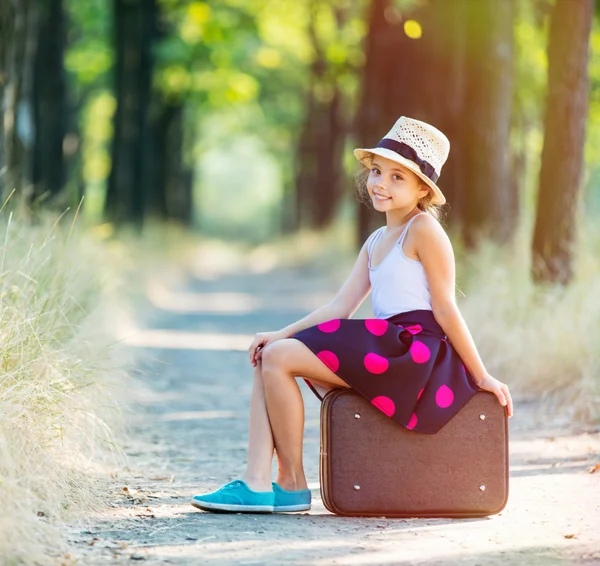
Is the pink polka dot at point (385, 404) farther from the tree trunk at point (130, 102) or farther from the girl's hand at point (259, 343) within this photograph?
the tree trunk at point (130, 102)

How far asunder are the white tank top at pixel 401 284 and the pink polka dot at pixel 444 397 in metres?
0.35

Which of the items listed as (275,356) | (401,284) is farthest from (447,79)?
(275,356)

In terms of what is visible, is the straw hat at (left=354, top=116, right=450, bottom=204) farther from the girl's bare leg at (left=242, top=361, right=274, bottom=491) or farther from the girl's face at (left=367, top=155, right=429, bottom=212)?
the girl's bare leg at (left=242, top=361, right=274, bottom=491)

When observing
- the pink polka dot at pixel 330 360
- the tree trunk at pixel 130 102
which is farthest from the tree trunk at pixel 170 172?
the pink polka dot at pixel 330 360

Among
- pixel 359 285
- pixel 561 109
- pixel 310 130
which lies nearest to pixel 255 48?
pixel 310 130

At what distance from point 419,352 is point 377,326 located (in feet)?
0.63

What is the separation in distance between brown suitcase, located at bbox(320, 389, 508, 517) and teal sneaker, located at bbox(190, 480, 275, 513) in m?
0.23

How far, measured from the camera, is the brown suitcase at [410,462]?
4.70 meters

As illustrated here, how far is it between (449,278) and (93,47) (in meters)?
21.7

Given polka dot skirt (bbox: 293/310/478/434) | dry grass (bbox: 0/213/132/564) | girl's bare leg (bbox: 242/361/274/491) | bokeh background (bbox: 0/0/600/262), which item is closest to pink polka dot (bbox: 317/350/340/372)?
polka dot skirt (bbox: 293/310/478/434)

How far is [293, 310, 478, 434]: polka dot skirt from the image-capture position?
15.3ft

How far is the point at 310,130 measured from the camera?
31.5 m

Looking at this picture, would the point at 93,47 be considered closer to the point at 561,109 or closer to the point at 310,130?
the point at 310,130

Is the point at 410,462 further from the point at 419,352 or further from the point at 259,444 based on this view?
the point at 259,444
